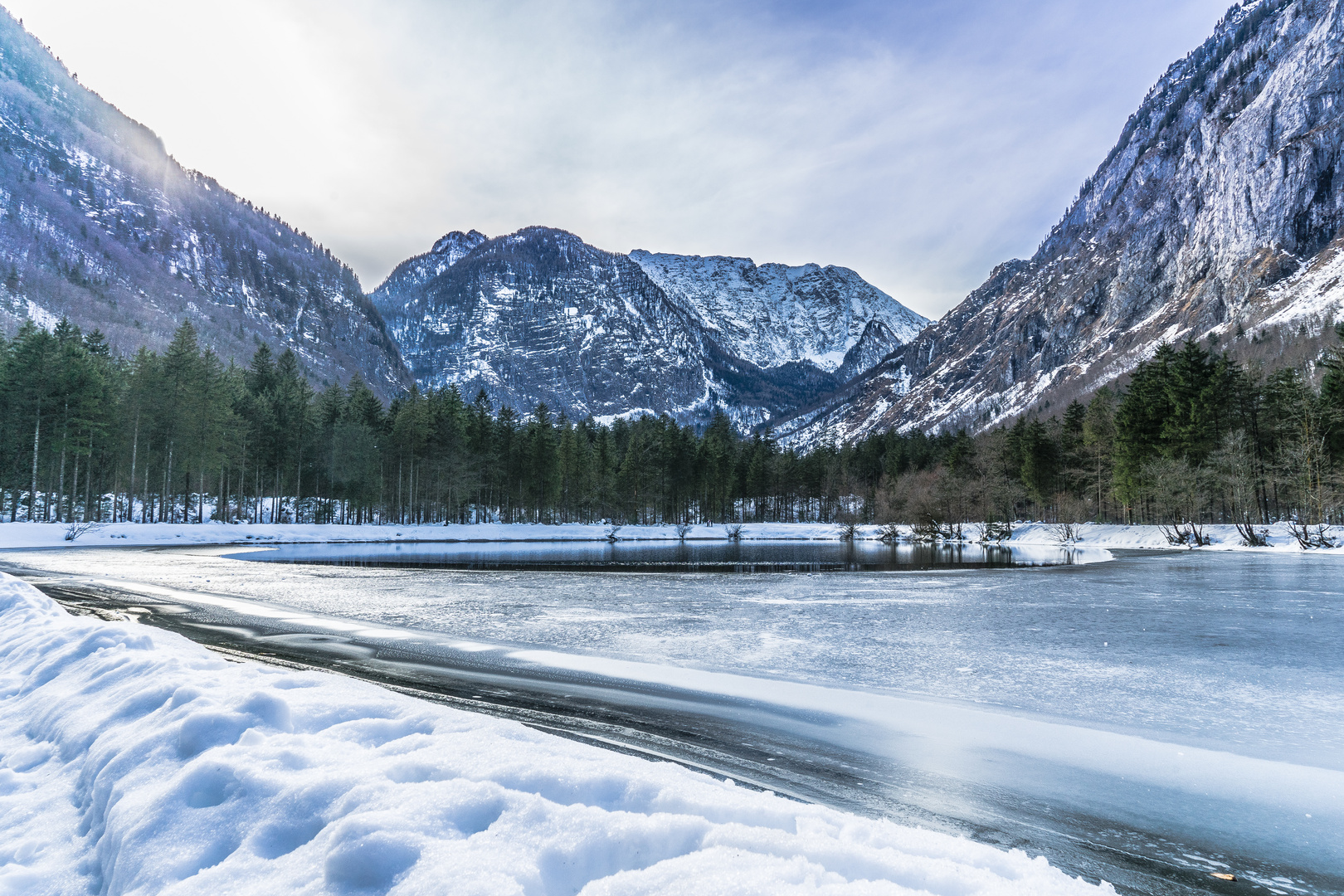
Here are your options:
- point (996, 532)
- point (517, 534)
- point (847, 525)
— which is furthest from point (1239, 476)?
point (517, 534)

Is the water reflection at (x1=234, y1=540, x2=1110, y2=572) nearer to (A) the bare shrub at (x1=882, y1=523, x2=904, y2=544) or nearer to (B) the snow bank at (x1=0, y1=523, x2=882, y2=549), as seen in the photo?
(B) the snow bank at (x1=0, y1=523, x2=882, y2=549)

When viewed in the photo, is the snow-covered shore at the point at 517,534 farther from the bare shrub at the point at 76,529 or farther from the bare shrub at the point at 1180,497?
the bare shrub at the point at 1180,497

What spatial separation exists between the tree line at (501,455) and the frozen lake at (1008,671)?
30.9 m

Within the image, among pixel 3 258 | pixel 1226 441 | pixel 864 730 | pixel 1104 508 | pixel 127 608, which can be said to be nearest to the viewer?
pixel 864 730

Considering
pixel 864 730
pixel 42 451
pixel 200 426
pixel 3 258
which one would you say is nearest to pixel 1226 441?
pixel 864 730

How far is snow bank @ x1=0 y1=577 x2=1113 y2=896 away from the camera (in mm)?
2688

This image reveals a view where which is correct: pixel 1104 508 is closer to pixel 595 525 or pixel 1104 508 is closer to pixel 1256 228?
pixel 595 525

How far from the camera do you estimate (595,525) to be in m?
72.5

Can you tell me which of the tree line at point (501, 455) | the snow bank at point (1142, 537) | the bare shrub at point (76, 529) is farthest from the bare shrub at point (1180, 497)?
the bare shrub at point (76, 529)

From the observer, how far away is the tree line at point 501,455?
152 feet

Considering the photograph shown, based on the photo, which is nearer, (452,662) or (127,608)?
(452,662)

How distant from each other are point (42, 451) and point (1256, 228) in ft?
918

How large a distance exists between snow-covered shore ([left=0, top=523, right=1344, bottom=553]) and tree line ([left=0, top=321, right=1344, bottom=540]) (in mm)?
2113

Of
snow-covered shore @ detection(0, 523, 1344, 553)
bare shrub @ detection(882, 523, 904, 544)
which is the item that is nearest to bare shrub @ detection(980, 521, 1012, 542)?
snow-covered shore @ detection(0, 523, 1344, 553)
